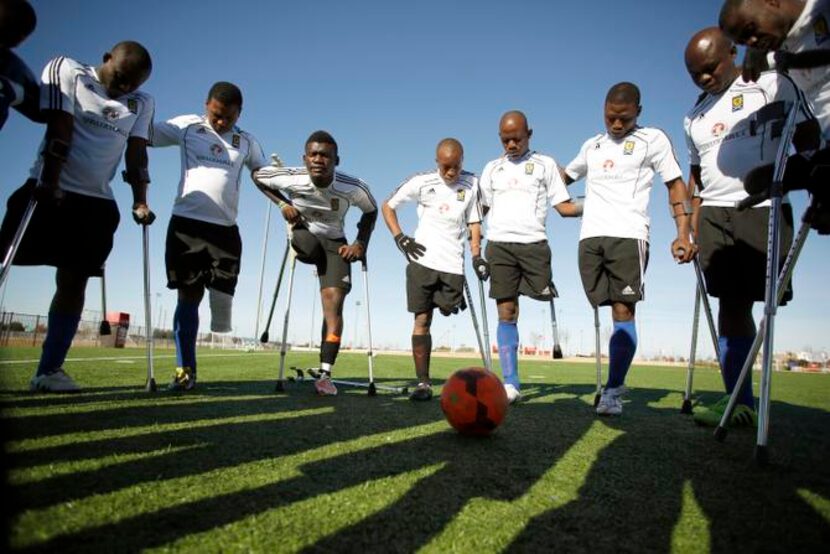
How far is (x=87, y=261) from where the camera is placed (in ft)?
13.1

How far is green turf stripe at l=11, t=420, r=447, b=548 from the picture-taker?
4.25 feet

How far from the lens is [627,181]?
14.1 ft

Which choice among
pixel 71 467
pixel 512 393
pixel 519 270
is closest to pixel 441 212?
pixel 519 270

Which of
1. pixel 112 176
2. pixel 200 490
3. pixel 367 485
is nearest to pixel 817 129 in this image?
pixel 367 485

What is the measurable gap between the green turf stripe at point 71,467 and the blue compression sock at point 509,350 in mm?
3306

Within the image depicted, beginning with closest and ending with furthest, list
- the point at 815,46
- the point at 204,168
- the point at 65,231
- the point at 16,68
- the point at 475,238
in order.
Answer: the point at 815,46 → the point at 16,68 → the point at 65,231 → the point at 204,168 → the point at 475,238

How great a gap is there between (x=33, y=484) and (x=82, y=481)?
14 cm

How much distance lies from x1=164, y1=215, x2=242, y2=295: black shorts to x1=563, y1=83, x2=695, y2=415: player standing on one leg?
144 inches

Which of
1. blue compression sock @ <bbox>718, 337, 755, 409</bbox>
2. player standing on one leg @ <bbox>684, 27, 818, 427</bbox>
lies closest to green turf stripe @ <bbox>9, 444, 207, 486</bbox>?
player standing on one leg @ <bbox>684, 27, 818, 427</bbox>

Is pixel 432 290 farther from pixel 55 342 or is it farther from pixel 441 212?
pixel 55 342

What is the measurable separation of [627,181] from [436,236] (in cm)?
211

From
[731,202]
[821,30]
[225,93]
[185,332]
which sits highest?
[225,93]

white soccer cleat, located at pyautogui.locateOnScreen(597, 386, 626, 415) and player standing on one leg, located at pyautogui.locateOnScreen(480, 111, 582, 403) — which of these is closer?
white soccer cleat, located at pyautogui.locateOnScreen(597, 386, 626, 415)

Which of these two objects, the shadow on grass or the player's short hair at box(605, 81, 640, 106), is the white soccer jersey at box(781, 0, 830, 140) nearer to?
the player's short hair at box(605, 81, 640, 106)
